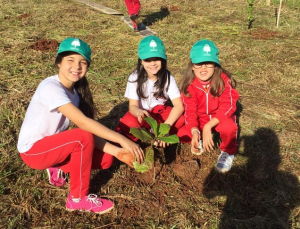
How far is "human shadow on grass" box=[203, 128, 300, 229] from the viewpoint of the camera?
7.23 feet

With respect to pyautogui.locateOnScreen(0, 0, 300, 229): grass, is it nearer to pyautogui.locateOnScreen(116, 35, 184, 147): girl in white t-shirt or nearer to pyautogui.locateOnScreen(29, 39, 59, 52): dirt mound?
pyautogui.locateOnScreen(29, 39, 59, 52): dirt mound

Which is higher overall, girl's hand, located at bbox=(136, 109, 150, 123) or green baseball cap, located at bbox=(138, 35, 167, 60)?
green baseball cap, located at bbox=(138, 35, 167, 60)

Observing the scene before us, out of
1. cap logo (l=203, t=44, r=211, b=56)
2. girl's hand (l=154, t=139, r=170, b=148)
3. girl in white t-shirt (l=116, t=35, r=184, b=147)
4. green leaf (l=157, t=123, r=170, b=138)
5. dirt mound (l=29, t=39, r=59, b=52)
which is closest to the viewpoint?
green leaf (l=157, t=123, r=170, b=138)

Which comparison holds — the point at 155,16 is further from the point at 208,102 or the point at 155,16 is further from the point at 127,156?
the point at 127,156

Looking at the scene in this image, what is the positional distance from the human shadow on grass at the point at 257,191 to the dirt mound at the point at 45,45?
402 cm

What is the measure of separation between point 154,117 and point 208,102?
1.80ft

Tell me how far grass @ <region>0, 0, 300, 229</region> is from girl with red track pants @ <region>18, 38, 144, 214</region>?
246 mm

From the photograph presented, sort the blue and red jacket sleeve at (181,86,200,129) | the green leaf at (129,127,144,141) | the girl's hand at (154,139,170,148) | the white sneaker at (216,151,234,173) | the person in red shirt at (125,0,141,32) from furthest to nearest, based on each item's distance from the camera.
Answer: the person in red shirt at (125,0,141,32), the blue and red jacket sleeve at (181,86,200,129), the white sneaker at (216,151,234,173), the girl's hand at (154,139,170,148), the green leaf at (129,127,144,141)

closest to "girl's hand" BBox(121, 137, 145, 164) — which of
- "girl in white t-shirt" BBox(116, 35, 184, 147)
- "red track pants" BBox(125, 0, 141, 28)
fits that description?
"girl in white t-shirt" BBox(116, 35, 184, 147)

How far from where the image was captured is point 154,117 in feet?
9.84

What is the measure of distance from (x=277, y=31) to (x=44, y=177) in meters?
5.77

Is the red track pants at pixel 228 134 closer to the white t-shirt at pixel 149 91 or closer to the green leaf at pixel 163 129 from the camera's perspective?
the white t-shirt at pixel 149 91

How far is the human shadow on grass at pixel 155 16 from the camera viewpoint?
7.57 meters

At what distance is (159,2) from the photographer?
30.3ft
